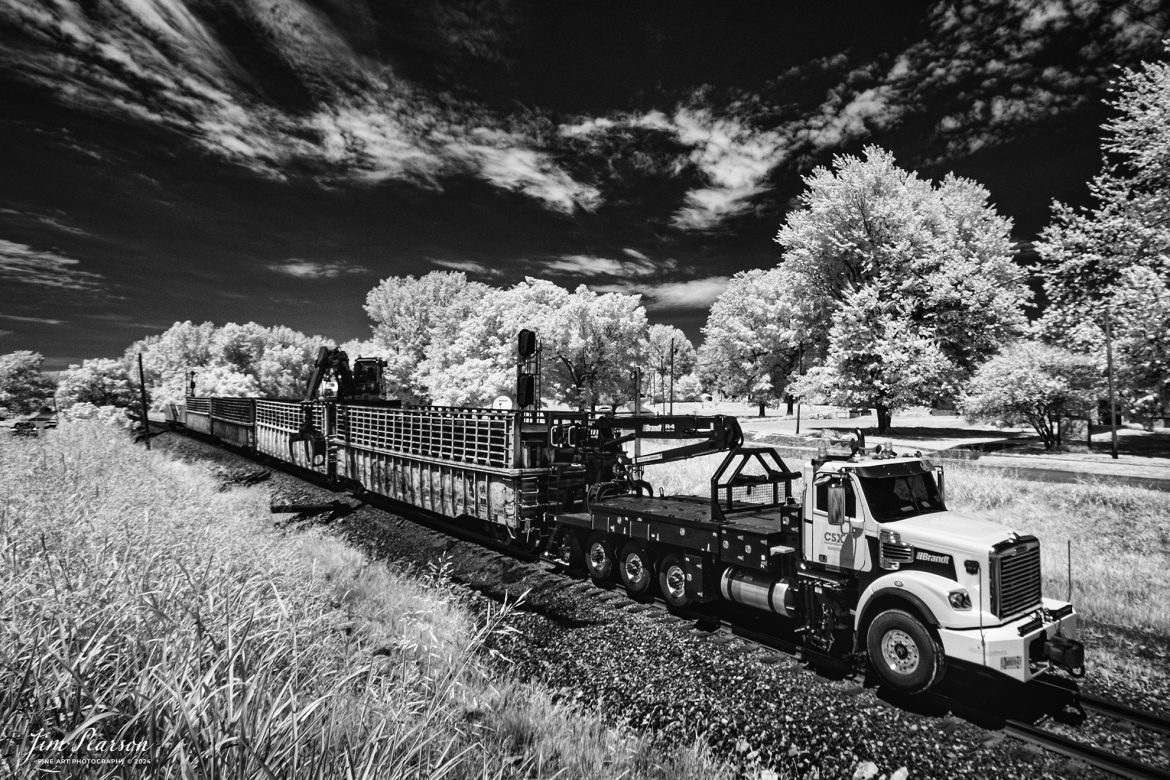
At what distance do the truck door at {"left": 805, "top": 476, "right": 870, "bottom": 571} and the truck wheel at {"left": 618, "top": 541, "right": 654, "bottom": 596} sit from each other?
122 inches

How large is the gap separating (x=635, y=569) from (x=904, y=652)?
4634 millimetres

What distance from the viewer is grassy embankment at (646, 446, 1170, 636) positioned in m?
9.64

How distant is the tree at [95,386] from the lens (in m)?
75.8

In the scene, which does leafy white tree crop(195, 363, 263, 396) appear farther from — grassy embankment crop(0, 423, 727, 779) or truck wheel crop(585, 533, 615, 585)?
truck wheel crop(585, 533, 615, 585)

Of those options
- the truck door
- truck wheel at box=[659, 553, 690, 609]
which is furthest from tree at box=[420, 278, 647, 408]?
the truck door

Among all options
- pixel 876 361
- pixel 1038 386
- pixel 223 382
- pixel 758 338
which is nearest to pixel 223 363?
pixel 223 382

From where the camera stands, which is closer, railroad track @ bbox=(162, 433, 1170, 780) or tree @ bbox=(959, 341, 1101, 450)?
railroad track @ bbox=(162, 433, 1170, 780)

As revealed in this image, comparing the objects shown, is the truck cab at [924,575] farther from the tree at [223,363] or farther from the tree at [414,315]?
the tree at [223,363]

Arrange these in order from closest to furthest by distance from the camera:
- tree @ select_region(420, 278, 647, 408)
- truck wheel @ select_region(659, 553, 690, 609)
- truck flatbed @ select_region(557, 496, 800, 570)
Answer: truck flatbed @ select_region(557, 496, 800, 570) → truck wheel @ select_region(659, 553, 690, 609) → tree @ select_region(420, 278, 647, 408)

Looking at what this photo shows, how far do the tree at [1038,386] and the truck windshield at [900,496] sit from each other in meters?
19.8

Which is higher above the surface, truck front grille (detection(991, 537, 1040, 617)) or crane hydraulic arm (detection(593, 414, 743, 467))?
crane hydraulic arm (detection(593, 414, 743, 467))

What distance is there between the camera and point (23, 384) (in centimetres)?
7994

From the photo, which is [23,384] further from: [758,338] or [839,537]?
[839,537]

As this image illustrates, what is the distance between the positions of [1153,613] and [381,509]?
61.7ft
